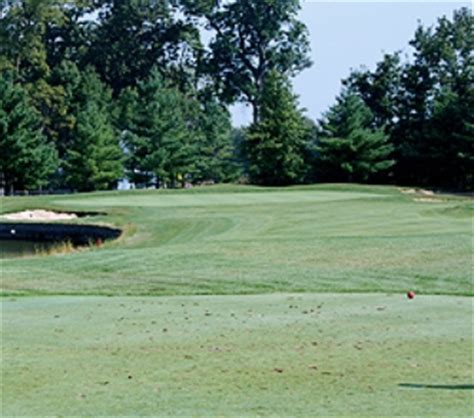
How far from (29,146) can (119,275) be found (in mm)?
37204

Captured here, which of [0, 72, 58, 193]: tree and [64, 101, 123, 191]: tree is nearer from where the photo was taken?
[0, 72, 58, 193]: tree

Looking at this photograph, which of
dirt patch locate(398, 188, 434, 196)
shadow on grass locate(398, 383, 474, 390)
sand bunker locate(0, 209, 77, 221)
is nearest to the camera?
shadow on grass locate(398, 383, 474, 390)

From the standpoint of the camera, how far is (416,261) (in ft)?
54.6

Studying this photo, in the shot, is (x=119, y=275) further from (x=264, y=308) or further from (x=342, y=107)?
(x=342, y=107)

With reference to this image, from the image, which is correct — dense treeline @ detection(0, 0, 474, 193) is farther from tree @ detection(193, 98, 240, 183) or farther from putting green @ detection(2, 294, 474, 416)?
putting green @ detection(2, 294, 474, 416)

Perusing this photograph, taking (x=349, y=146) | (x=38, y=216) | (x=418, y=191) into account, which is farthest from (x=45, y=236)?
(x=349, y=146)

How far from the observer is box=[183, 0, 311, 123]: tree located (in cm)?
7362

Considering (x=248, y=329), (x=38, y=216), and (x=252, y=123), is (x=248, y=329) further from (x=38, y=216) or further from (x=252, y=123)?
(x=252, y=123)

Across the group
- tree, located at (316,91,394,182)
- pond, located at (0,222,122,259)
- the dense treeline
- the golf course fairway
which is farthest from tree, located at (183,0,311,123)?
the golf course fairway

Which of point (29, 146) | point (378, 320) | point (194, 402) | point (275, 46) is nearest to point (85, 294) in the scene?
point (378, 320)

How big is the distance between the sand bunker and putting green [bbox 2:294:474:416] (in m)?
24.1

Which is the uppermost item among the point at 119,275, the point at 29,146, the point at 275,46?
the point at 275,46

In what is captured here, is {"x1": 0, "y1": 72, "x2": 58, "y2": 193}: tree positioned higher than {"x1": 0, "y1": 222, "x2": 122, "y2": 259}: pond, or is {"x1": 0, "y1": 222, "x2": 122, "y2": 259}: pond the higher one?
{"x1": 0, "y1": 72, "x2": 58, "y2": 193}: tree

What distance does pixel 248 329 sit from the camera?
908 cm
